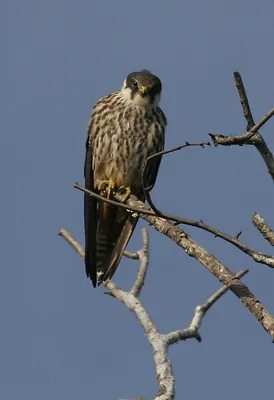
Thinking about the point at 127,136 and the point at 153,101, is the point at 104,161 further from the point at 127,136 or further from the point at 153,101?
the point at 153,101

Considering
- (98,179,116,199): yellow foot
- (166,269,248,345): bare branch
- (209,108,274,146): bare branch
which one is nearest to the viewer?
(209,108,274,146): bare branch

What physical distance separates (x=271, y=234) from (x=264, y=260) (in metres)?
0.22

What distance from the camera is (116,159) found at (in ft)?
22.4

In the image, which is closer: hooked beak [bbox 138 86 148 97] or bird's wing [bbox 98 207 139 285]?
bird's wing [bbox 98 207 139 285]

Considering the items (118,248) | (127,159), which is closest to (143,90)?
(127,159)

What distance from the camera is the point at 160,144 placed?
6938 mm

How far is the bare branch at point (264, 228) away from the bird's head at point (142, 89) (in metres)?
3.67

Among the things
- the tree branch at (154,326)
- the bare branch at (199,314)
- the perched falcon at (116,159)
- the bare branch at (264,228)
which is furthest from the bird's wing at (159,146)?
the bare branch at (264,228)

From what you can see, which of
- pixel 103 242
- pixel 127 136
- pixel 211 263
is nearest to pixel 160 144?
pixel 127 136

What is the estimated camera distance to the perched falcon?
6789 mm

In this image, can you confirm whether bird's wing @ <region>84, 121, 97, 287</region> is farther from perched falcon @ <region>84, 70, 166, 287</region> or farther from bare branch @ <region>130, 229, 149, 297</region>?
bare branch @ <region>130, 229, 149, 297</region>

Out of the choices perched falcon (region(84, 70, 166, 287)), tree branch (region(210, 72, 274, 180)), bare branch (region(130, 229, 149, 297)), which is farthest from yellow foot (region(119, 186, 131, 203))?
tree branch (region(210, 72, 274, 180))

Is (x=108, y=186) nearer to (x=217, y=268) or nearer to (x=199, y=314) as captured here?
(x=199, y=314)

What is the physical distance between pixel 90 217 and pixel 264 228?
11.6 feet
